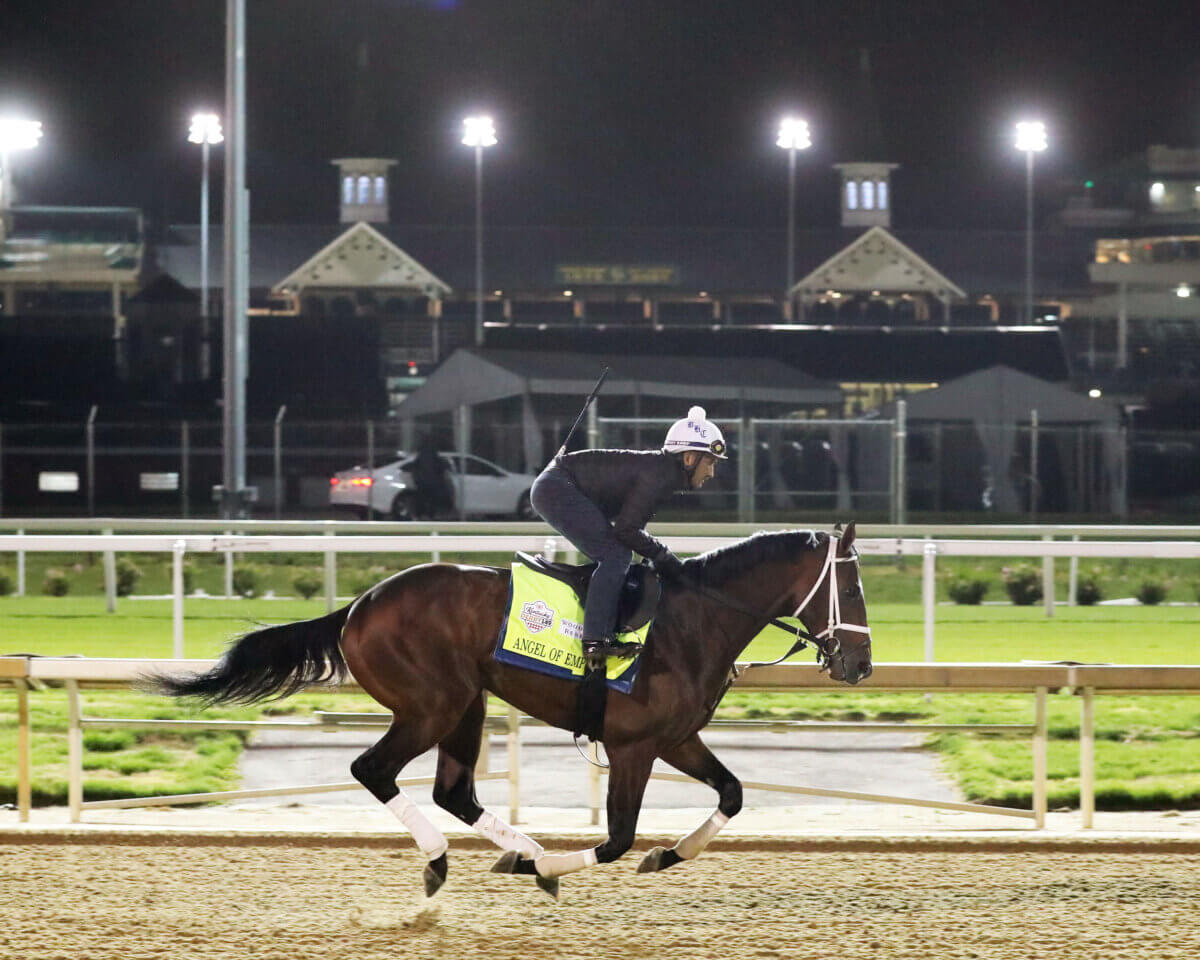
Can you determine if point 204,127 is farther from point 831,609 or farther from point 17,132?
point 831,609

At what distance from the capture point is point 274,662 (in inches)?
205

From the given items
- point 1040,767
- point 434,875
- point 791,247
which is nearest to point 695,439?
point 434,875

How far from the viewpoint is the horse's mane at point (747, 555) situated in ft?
17.1

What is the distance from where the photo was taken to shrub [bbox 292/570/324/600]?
14156 mm

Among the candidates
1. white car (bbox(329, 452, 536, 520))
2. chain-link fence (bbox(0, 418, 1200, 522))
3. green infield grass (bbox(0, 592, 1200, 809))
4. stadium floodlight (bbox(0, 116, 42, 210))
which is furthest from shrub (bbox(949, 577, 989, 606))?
stadium floodlight (bbox(0, 116, 42, 210))

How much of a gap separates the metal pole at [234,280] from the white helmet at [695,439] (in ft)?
29.6

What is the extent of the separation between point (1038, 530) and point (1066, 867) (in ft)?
21.5

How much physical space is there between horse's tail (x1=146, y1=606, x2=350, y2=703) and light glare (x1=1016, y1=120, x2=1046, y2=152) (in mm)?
45290

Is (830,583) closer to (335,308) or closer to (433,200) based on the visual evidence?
(335,308)

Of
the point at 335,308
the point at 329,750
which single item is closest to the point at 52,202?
the point at 335,308

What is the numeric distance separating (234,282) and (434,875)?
32.8 feet

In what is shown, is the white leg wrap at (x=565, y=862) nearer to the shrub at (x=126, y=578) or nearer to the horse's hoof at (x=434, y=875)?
the horse's hoof at (x=434, y=875)

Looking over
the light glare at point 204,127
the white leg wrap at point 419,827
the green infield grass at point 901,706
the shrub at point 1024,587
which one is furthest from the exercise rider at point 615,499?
the light glare at point 204,127

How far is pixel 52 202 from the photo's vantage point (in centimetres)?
5697
